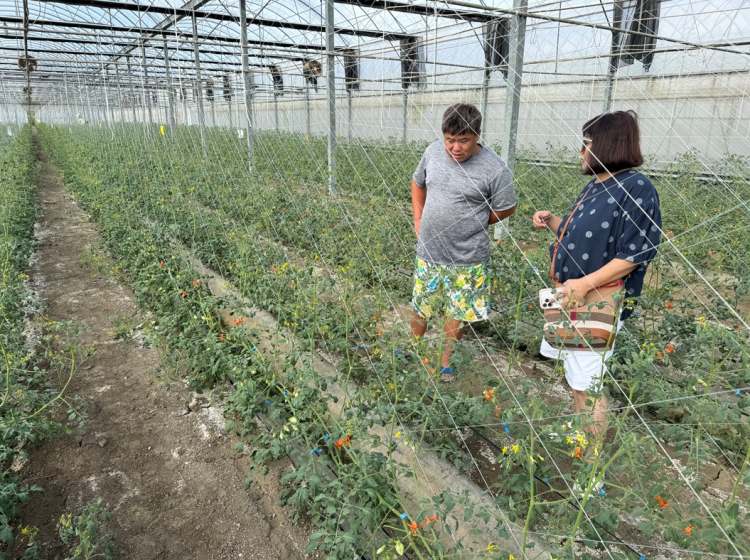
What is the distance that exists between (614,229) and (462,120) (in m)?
0.75

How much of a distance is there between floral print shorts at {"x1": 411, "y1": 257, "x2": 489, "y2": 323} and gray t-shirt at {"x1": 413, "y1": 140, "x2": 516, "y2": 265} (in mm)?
63

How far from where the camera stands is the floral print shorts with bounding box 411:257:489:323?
182 centimetres

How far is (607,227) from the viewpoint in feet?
5.25

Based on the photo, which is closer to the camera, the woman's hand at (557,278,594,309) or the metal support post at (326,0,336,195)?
the woman's hand at (557,278,594,309)

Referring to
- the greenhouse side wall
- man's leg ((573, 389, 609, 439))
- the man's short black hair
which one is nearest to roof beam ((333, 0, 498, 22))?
the man's short black hair

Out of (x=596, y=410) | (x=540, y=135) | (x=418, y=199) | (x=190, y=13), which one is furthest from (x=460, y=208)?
(x=190, y=13)

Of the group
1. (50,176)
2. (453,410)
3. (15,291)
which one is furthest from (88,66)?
Result: (453,410)

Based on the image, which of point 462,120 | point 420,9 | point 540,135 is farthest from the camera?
point 540,135

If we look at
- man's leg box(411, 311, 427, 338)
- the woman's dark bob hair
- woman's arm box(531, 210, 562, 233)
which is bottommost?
man's leg box(411, 311, 427, 338)

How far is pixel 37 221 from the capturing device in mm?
6363

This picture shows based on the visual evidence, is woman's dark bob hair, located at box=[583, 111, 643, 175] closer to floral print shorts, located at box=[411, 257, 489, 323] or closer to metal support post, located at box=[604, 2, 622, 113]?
floral print shorts, located at box=[411, 257, 489, 323]

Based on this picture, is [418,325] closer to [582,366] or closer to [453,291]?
[453,291]

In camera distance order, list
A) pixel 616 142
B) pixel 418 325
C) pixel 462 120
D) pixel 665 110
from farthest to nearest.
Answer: pixel 665 110, pixel 418 325, pixel 462 120, pixel 616 142

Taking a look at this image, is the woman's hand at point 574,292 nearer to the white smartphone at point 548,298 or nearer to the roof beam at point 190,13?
the white smartphone at point 548,298
